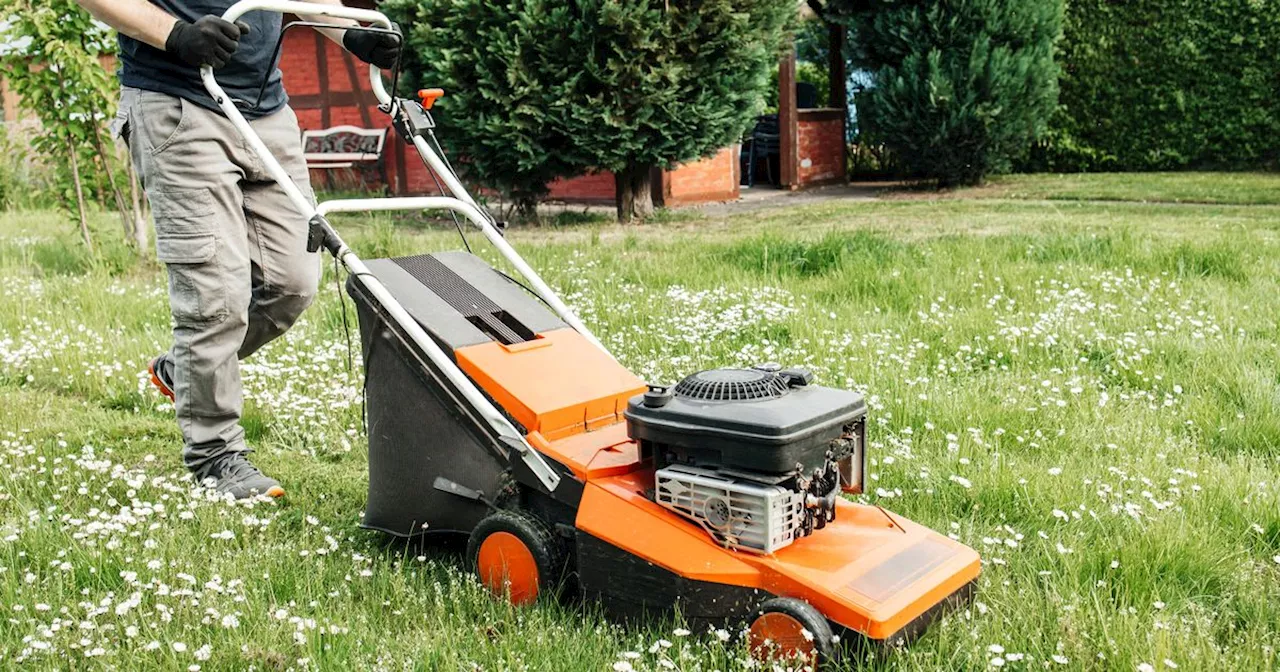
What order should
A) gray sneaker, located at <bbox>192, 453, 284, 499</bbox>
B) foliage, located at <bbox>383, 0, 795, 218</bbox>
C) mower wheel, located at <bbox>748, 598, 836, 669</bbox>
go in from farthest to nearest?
foliage, located at <bbox>383, 0, 795, 218</bbox>
gray sneaker, located at <bbox>192, 453, 284, 499</bbox>
mower wheel, located at <bbox>748, 598, 836, 669</bbox>

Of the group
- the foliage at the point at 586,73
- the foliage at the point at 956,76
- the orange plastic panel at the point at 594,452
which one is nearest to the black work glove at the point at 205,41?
the orange plastic panel at the point at 594,452

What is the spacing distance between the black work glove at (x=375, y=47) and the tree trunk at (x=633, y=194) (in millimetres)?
6339

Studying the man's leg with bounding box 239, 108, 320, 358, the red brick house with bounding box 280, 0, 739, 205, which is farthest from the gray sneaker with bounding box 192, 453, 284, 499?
the red brick house with bounding box 280, 0, 739, 205

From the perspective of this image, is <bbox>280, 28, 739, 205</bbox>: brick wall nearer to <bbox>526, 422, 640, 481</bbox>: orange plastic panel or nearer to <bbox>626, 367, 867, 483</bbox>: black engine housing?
<bbox>526, 422, 640, 481</bbox>: orange plastic panel

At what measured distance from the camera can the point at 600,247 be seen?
742cm

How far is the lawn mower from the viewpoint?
85.6 inches

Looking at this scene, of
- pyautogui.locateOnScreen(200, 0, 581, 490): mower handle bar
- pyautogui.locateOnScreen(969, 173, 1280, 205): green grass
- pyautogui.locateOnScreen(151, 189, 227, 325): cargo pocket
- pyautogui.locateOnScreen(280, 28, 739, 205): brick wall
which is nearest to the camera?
pyautogui.locateOnScreen(200, 0, 581, 490): mower handle bar

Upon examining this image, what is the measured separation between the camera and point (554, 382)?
107 inches

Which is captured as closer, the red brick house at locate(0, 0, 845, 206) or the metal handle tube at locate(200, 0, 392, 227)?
the metal handle tube at locate(200, 0, 392, 227)

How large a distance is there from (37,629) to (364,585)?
656mm

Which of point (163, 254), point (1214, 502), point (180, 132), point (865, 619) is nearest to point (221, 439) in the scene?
point (163, 254)

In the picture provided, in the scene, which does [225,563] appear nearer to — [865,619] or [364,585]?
[364,585]

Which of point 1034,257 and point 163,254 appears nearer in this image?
point 163,254

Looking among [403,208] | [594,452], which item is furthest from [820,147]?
[594,452]
